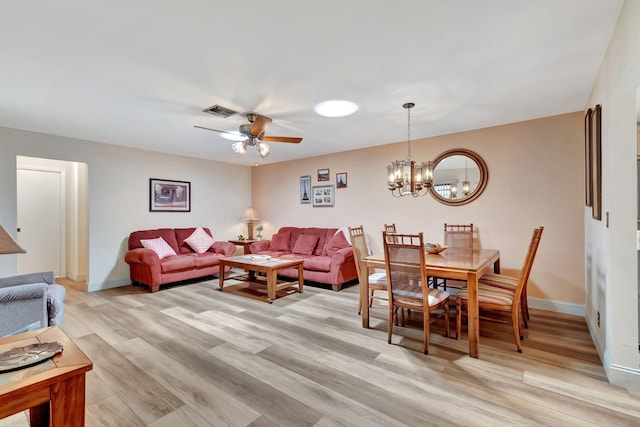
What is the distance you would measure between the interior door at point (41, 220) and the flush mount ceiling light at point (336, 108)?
5394mm

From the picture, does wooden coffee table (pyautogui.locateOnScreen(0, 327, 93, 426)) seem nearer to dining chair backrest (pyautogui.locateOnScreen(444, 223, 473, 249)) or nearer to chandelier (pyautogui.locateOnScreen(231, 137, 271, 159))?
chandelier (pyautogui.locateOnScreen(231, 137, 271, 159))

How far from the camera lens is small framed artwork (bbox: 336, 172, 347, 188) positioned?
5605mm

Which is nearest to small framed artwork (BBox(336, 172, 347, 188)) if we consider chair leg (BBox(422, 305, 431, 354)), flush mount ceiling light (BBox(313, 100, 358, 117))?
flush mount ceiling light (BBox(313, 100, 358, 117))

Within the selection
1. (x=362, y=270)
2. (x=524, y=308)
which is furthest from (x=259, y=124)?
(x=524, y=308)

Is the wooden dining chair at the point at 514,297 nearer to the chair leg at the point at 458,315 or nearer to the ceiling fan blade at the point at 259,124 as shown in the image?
the chair leg at the point at 458,315

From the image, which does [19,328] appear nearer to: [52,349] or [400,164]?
[52,349]

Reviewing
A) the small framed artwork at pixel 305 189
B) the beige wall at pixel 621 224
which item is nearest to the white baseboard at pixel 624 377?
the beige wall at pixel 621 224

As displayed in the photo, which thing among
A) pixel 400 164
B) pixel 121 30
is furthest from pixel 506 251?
pixel 121 30

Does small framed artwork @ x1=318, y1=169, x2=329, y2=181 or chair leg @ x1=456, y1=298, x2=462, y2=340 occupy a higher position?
small framed artwork @ x1=318, y1=169, x2=329, y2=181

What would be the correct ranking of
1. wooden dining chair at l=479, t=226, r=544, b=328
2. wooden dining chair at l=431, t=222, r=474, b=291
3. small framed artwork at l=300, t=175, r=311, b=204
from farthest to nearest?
small framed artwork at l=300, t=175, r=311, b=204 < wooden dining chair at l=431, t=222, r=474, b=291 < wooden dining chair at l=479, t=226, r=544, b=328

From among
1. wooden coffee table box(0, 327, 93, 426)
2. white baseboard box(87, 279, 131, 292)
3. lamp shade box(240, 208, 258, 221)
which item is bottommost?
white baseboard box(87, 279, 131, 292)

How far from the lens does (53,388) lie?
119 cm

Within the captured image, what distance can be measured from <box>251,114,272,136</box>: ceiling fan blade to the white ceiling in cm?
8

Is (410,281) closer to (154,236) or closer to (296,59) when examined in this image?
(296,59)
